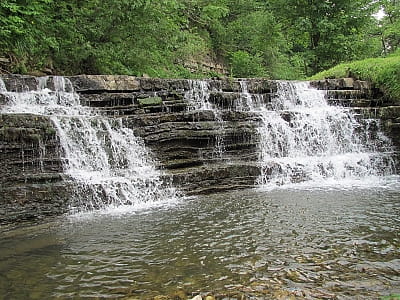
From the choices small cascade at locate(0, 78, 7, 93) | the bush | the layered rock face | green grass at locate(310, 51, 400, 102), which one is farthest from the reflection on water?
the bush

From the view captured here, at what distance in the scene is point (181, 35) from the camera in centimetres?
1488

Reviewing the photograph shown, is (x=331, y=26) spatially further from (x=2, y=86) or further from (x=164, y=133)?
(x=2, y=86)

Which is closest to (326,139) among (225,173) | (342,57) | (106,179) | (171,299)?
(225,173)

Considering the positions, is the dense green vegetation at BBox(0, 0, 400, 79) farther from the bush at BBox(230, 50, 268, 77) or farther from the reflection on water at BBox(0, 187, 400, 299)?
the reflection on water at BBox(0, 187, 400, 299)

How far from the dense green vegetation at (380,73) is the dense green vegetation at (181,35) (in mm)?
4624

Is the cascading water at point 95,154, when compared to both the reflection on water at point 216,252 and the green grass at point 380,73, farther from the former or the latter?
the green grass at point 380,73

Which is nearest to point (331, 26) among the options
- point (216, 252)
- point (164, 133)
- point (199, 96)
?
point (199, 96)

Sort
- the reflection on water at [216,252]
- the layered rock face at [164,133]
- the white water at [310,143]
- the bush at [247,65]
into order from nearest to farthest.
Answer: the reflection on water at [216,252] → the layered rock face at [164,133] → the white water at [310,143] → the bush at [247,65]

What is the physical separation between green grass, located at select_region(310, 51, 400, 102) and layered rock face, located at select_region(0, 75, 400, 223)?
4.52 ft

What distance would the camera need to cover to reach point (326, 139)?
10703 millimetres

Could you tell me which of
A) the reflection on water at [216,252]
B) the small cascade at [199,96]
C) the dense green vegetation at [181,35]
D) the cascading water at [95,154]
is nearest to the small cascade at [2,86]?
the cascading water at [95,154]

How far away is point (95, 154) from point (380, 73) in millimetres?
10124

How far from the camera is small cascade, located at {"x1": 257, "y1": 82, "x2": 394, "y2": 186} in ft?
29.8

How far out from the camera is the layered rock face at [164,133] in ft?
22.0
